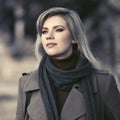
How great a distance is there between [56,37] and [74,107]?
43 cm

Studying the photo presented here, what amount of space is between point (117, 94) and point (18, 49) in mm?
21012

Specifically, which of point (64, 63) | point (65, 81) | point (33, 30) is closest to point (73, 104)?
point (65, 81)

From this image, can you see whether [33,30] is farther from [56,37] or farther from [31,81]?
[56,37]

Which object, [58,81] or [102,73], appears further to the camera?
[102,73]

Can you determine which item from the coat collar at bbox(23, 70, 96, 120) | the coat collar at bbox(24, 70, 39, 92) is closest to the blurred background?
the coat collar at bbox(24, 70, 39, 92)

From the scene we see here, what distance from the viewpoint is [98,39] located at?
23.3 metres

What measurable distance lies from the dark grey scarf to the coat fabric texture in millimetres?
39

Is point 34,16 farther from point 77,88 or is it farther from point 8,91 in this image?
point 77,88

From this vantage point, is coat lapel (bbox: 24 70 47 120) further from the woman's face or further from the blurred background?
the blurred background

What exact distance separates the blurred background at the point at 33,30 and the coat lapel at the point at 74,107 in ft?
54.2

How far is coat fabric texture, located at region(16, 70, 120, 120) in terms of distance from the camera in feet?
13.0

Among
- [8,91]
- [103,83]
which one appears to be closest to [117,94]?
[103,83]

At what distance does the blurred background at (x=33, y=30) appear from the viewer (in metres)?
22.5

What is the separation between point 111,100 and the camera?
406cm
